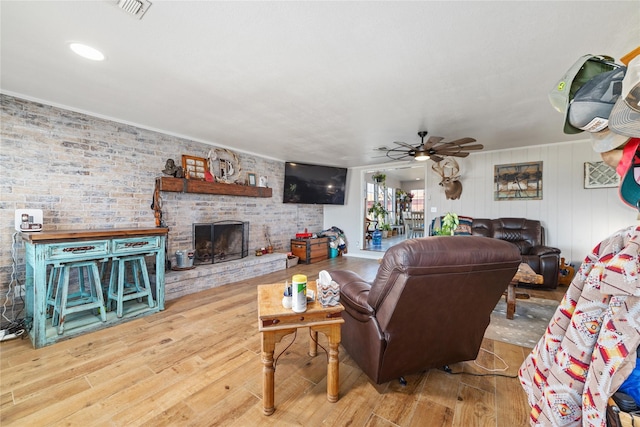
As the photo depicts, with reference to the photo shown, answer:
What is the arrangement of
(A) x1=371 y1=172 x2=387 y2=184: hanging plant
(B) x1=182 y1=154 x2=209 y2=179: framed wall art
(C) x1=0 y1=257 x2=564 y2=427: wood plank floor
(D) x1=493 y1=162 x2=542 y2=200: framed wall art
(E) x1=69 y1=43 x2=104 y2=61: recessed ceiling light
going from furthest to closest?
1. (A) x1=371 y1=172 x2=387 y2=184: hanging plant
2. (D) x1=493 y1=162 x2=542 y2=200: framed wall art
3. (B) x1=182 y1=154 x2=209 y2=179: framed wall art
4. (E) x1=69 y1=43 x2=104 y2=61: recessed ceiling light
5. (C) x1=0 y1=257 x2=564 y2=427: wood plank floor

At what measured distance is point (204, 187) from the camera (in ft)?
12.9

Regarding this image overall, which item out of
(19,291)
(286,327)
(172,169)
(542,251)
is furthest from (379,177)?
(19,291)

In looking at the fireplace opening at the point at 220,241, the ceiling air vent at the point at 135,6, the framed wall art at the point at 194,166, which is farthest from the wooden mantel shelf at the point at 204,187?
the ceiling air vent at the point at 135,6

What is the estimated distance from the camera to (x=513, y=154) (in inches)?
186

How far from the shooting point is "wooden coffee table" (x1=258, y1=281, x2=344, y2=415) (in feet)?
4.58

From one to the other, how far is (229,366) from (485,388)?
1.83 metres

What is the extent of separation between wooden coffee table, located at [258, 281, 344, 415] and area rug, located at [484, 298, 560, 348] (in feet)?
5.89

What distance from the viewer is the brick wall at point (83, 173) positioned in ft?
8.21

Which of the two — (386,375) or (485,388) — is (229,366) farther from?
(485,388)

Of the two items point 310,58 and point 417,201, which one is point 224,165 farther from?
point 417,201

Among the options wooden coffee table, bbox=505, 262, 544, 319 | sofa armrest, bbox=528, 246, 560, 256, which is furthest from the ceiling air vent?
sofa armrest, bbox=528, 246, 560, 256

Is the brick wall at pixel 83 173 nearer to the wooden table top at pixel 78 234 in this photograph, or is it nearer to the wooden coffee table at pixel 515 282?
the wooden table top at pixel 78 234

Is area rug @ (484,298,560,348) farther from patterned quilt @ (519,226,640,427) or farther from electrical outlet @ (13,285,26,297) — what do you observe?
electrical outlet @ (13,285,26,297)

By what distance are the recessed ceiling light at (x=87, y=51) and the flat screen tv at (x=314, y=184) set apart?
3.90m
